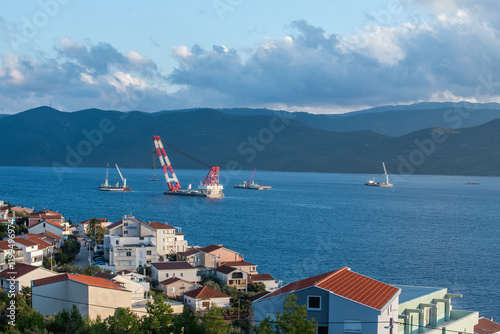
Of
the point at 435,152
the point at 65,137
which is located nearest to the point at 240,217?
the point at 435,152

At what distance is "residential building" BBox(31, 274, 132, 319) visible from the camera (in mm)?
7613

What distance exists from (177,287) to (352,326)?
741cm

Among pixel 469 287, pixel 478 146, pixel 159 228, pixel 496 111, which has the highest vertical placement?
pixel 496 111

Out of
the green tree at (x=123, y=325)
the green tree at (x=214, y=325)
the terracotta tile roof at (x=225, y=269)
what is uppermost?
the green tree at (x=123, y=325)

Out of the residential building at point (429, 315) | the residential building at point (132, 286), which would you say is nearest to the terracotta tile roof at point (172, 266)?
the residential building at point (132, 286)

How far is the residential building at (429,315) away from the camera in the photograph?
16.9 ft

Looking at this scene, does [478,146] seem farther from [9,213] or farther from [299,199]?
[9,213]

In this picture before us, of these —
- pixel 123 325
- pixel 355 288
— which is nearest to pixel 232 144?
pixel 123 325

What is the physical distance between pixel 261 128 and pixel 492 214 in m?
105

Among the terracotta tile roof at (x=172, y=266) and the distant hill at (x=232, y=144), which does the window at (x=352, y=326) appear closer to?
the terracotta tile roof at (x=172, y=266)

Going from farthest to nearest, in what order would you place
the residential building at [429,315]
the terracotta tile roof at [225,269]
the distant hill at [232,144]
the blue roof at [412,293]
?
the distant hill at [232,144], the terracotta tile roof at [225,269], the blue roof at [412,293], the residential building at [429,315]

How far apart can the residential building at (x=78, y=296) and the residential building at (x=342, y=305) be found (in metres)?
3.35

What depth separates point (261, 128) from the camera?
138 metres

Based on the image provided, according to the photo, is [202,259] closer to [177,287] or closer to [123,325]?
[177,287]
